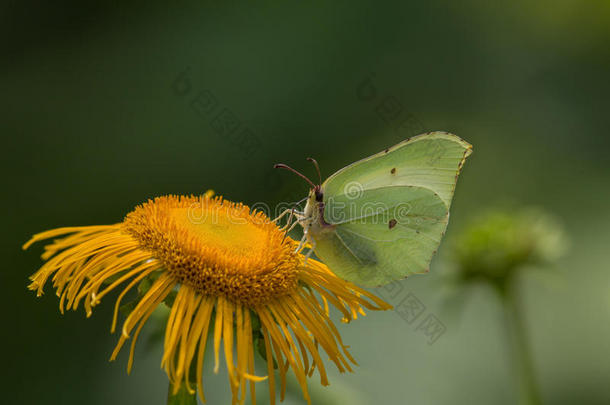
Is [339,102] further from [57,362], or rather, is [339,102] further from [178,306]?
[178,306]

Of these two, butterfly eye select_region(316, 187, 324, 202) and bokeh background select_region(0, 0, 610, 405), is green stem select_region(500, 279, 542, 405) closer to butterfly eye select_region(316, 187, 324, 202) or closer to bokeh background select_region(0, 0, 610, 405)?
bokeh background select_region(0, 0, 610, 405)

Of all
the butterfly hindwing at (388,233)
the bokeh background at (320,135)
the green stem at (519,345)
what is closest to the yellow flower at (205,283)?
the butterfly hindwing at (388,233)

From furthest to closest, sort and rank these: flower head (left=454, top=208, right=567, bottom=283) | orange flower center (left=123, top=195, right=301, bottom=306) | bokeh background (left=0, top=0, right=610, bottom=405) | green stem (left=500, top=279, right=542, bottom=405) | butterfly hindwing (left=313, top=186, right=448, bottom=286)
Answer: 1. bokeh background (left=0, top=0, right=610, bottom=405)
2. flower head (left=454, top=208, right=567, bottom=283)
3. green stem (left=500, top=279, right=542, bottom=405)
4. butterfly hindwing (left=313, top=186, right=448, bottom=286)
5. orange flower center (left=123, top=195, right=301, bottom=306)

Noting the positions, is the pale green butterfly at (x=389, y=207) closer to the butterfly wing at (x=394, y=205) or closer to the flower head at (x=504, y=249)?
the butterfly wing at (x=394, y=205)

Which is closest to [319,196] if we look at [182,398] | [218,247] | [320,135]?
[218,247]

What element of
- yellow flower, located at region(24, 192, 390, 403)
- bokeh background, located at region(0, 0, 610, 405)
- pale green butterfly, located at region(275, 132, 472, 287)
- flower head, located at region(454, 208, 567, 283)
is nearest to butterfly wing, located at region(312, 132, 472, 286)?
pale green butterfly, located at region(275, 132, 472, 287)

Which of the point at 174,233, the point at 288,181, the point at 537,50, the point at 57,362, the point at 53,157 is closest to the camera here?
the point at 174,233

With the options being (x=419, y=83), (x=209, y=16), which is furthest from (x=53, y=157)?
(x=419, y=83)

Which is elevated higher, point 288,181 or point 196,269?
point 288,181
